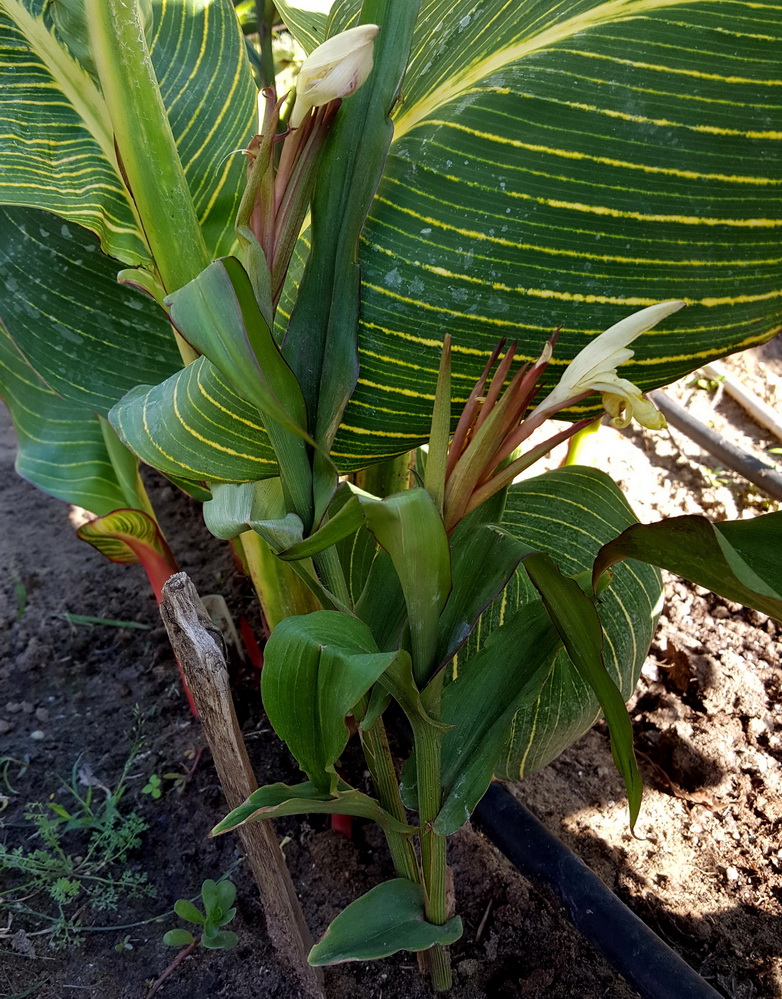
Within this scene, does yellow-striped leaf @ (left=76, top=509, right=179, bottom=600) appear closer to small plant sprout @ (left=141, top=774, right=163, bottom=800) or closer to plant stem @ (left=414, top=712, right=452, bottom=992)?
small plant sprout @ (left=141, top=774, right=163, bottom=800)

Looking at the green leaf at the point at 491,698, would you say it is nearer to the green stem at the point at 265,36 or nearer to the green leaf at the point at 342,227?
the green leaf at the point at 342,227

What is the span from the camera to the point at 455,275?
1.78ft

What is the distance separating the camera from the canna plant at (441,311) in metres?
0.46

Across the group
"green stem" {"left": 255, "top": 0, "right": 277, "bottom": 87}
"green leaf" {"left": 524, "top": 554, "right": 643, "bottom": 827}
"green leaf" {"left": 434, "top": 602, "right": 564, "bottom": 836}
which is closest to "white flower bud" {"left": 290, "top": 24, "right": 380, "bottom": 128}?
"green leaf" {"left": 524, "top": 554, "right": 643, "bottom": 827}

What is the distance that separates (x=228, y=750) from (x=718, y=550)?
476mm

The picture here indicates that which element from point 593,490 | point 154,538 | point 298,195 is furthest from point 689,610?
point 298,195

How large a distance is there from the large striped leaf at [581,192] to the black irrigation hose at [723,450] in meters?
0.94

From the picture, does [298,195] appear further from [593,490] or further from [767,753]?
[767,753]

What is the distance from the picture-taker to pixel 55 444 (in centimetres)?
106

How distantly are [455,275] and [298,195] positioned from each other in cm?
12

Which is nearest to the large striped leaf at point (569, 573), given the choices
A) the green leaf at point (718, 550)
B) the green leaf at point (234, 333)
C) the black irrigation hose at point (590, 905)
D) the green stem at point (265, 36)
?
the black irrigation hose at point (590, 905)

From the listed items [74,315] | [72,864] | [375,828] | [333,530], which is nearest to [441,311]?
[333,530]

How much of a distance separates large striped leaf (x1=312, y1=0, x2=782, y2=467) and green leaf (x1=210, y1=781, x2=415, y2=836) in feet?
1.07

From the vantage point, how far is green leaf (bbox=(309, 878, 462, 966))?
2.13 ft
